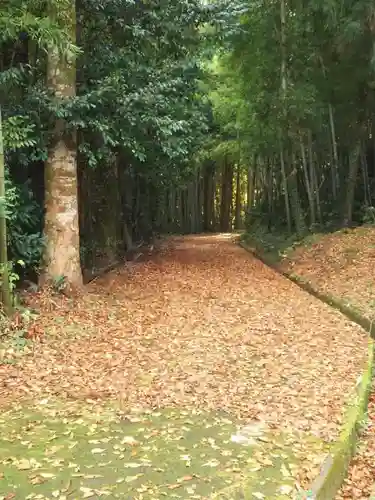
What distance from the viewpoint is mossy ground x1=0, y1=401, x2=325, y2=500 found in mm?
2846

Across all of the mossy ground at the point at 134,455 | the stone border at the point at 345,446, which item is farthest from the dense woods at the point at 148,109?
the stone border at the point at 345,446

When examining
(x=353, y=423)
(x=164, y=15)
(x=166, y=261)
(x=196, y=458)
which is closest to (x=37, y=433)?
(x=196, y=458)

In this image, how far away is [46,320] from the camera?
19.4 feet

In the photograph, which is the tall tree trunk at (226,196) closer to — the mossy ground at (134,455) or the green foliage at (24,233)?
the green foliage at (24,233)

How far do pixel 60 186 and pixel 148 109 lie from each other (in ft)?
6.05

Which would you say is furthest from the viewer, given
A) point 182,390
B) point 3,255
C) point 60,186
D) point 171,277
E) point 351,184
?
point 351,184

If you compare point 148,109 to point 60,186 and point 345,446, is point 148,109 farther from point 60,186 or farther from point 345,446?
point 345,446

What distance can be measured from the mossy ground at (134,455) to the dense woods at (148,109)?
2.37 m

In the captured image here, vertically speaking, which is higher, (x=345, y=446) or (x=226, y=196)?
(x=226, y=196)

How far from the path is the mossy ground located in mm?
11

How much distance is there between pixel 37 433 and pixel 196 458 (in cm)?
108

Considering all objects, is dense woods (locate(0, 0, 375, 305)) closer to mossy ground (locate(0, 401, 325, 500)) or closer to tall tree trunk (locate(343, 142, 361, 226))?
tall tree trunk (locate(343, 142, 361, 226))

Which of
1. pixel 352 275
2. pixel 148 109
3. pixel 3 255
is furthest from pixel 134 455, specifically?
pixel 352 275

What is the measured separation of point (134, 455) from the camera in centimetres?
321
